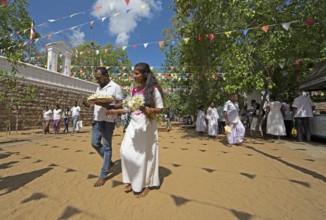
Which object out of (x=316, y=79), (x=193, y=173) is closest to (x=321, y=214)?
(x=193, y=173)

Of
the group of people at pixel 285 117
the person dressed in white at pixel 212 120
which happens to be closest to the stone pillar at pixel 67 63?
the person dressed in white at pixel 212 120

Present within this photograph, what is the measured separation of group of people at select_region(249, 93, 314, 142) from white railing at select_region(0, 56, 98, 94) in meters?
12.0

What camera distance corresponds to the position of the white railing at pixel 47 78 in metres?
13.1

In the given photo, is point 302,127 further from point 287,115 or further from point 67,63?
point 67,63

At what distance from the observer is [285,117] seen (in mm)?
10031

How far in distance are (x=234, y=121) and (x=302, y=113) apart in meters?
2.78

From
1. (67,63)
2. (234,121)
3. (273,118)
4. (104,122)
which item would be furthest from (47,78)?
(273,118)

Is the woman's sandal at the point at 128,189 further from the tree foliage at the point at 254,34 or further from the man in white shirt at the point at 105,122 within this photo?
the tree foliage at the point at 254,34

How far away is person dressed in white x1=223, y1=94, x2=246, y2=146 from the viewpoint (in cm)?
775

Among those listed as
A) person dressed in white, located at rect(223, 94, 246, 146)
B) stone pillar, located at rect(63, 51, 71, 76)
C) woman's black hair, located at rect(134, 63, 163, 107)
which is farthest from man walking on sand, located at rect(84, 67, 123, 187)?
stone pillar, located at rect(63, 51, 71, 76)

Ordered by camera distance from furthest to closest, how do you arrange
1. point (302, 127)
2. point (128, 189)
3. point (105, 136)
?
point (302, 127), point (105, 136), point (128, 189)

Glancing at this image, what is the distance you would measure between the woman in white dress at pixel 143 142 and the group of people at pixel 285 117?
7354 mm

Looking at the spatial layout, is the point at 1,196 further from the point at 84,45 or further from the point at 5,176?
the point at 84,45

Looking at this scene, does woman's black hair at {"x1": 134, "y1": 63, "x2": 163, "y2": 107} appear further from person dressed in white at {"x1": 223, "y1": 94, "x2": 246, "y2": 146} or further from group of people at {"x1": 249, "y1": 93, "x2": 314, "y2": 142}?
group of people at {"x1": 249, "y1": 93, "x2": 314, "y2": 142}
